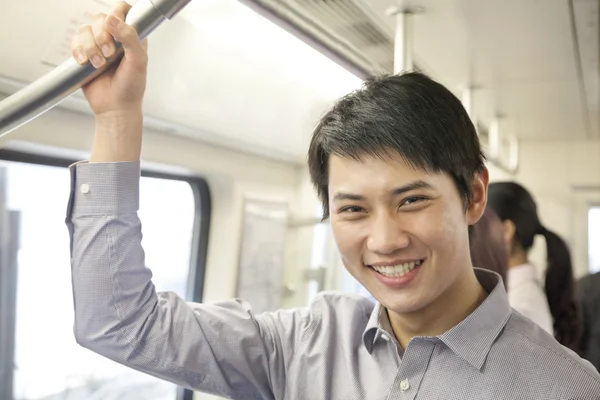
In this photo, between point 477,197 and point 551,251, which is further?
point 551,251

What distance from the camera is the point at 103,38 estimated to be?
35.9 inches

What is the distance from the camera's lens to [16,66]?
3.92 ft

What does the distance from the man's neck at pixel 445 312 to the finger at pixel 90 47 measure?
762 millimetres

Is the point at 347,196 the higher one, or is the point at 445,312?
the point at 347,196

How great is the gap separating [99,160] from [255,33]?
1.01m

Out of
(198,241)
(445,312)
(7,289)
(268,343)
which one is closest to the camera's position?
(445,312)

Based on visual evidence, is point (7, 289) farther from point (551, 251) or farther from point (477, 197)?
point (551, 251)

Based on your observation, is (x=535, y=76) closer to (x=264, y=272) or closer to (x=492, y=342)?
(x=264, y=272)

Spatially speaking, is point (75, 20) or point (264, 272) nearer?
point (75, 20)

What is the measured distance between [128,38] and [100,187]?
29 cm

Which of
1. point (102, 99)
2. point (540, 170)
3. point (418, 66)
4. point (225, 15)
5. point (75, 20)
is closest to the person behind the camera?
point (102, 99)

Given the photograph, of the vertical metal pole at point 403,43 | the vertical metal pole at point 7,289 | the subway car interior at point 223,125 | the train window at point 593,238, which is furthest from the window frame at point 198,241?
the train window at point 593,238

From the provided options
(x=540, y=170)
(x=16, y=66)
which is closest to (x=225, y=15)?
(x=16, y=66)

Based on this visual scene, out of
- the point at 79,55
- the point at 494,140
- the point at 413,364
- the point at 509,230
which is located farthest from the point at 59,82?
the point at 494,140
